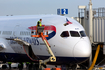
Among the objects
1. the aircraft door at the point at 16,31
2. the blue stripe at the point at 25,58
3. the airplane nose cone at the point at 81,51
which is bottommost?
the blue stripe at the point at 25,58

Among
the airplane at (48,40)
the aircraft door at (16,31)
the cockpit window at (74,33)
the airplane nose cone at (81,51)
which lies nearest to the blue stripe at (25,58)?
the airplane at (48,40)

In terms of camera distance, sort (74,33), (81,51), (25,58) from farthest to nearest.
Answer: (25,58)
(74,33)
(81,51)

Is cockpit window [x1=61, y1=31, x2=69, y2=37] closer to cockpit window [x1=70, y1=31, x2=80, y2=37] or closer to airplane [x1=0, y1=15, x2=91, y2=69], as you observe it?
airplane [x1=0, y1=15, x2=91, y2=69]

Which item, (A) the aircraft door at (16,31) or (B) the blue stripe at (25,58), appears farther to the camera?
(A) the aircraft door at (16,31)

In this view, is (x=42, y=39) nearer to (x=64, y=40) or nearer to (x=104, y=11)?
(x=64, y=40)

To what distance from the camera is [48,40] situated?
1019 inches

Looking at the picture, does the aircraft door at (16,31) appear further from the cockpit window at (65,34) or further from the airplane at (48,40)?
the cockpit window at (65,34)

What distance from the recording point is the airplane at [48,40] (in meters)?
25.4

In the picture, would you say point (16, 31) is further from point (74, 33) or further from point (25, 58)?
point (74, 33)

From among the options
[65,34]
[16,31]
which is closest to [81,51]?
[65,34]

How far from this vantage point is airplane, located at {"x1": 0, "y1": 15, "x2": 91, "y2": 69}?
25.4 metres

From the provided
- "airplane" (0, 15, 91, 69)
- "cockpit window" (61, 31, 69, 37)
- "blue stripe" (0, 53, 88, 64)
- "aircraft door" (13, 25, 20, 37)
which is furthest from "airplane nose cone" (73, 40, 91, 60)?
"aircraft door" (13, 25, 20, 37)

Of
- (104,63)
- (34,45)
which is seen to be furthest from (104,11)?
(34,45)

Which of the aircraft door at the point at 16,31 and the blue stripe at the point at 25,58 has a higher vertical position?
the aircraft door at the point at 16,31
